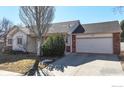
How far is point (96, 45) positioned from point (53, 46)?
2.95 m

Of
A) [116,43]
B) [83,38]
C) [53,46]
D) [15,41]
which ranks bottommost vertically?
[53,46]

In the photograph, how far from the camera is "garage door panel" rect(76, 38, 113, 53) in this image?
13.0 metres

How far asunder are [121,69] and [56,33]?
6282mm

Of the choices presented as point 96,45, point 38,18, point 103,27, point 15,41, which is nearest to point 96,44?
point 96,45

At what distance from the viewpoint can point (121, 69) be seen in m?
8.47

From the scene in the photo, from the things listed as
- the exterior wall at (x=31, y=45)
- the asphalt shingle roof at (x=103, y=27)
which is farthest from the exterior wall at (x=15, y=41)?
the asphalt shingle roof at (x=103, y=27)

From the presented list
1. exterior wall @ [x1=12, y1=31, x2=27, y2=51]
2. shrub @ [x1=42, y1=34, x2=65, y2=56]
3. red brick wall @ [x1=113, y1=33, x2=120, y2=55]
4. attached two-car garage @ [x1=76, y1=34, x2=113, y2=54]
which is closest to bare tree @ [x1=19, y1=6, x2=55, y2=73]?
shrub @ [x1=42, y1=34, x2=65, y2=56]

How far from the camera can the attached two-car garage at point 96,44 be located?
513 inches

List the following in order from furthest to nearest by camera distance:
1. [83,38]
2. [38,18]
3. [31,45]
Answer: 1. [31,45]
2. [83,38]
3. [38,18]

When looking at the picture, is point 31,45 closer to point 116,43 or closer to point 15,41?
point 15,41

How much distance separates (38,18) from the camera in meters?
12.3

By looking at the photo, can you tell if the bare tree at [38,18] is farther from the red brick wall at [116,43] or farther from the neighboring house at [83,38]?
the red brick wall at [116,43]
